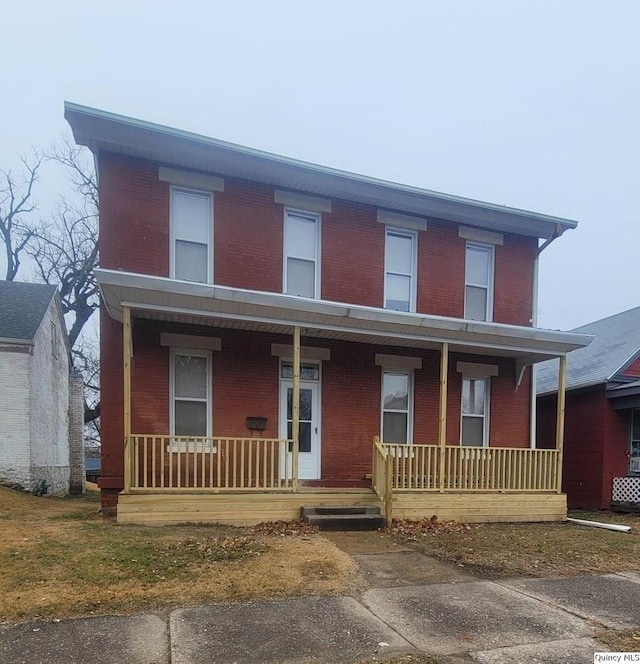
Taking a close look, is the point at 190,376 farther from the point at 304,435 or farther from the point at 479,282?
the point at 479,282

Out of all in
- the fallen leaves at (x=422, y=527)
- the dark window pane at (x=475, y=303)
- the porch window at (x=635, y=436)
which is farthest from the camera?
the porch window at (x=635, y=436)

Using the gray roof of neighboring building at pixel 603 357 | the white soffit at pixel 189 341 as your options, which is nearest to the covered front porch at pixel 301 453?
the white soffit at pixel 189 341

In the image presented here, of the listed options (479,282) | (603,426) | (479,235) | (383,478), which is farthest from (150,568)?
(603,426)

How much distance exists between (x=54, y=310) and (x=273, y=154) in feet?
40.9

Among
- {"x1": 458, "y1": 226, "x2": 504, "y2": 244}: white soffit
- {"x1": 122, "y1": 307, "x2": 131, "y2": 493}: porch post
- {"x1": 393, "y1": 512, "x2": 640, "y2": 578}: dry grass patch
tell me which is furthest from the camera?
{"x1": 458, "y1": 226, "x2": 504, "y2": 244}: white soffit

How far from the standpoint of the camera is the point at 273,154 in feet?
31.4

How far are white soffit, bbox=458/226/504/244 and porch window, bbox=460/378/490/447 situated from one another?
3.23 m

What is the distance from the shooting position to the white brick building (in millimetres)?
13531

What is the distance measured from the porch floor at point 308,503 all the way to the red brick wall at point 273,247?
3946 mm

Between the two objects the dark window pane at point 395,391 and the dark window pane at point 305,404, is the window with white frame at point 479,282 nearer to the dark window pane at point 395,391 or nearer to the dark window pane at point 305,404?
the dark window pane at point 395,391

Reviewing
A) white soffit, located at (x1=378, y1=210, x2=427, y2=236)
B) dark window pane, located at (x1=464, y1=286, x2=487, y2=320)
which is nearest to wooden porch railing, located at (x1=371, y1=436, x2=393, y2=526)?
dark window pane, located at (x1=464, y1=286, x2=487, y2=320)

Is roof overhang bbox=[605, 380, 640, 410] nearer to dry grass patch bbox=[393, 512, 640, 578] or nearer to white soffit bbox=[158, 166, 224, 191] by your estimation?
dry grass patch bbox=[393, 512, 640, 578]

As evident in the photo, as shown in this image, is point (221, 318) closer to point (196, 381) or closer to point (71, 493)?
point (196, 381)

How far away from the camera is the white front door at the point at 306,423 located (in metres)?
9.87
